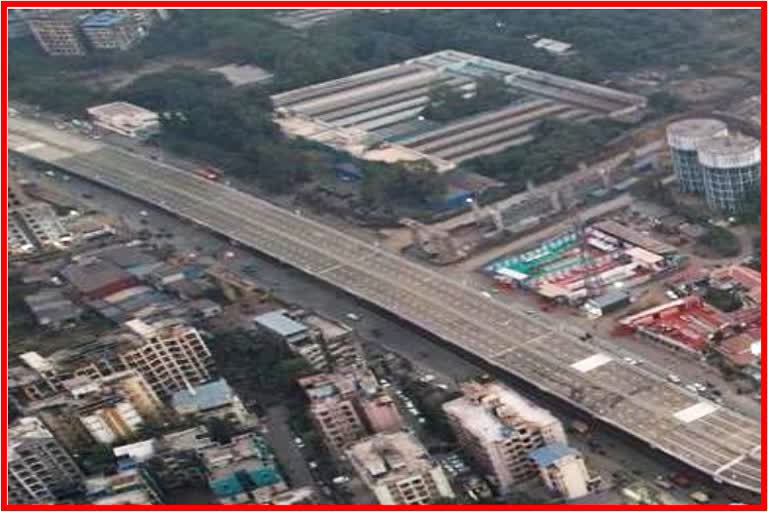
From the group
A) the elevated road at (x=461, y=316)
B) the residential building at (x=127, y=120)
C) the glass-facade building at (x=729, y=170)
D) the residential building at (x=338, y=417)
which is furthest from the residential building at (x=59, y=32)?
the residential building at (x=338, y=417)

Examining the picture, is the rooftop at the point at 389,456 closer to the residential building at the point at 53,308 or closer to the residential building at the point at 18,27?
the residential building at the point at 53,308

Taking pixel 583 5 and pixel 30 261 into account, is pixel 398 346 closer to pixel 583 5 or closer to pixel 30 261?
pixel 30 261

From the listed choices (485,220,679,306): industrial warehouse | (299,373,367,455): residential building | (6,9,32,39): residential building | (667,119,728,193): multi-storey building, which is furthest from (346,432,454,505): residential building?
(6,9,32,39): residential building

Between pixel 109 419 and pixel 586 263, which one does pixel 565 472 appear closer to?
pixel 109 419

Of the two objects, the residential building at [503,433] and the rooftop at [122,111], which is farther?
the rooftop at [122,111]

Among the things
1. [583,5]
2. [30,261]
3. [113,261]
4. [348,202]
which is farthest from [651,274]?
[583,5]

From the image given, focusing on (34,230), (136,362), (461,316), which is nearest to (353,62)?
(34,230)
